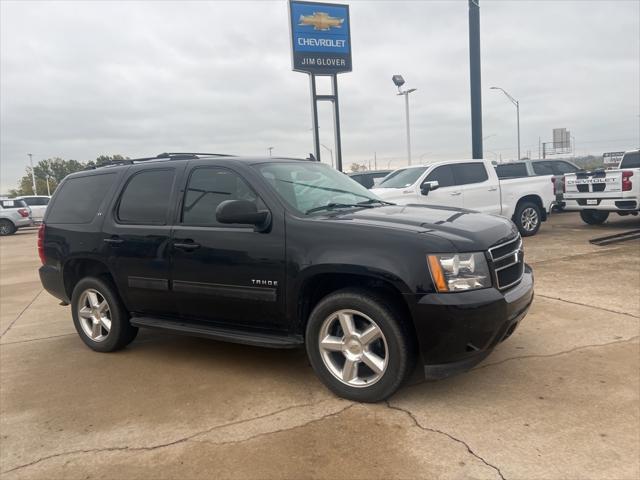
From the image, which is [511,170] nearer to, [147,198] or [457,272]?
[147,198]

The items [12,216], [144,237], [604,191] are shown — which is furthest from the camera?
[12,216]

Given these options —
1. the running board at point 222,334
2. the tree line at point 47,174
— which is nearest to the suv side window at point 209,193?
the running board at point 222,334

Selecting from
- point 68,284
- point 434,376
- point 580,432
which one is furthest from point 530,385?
point 68,284

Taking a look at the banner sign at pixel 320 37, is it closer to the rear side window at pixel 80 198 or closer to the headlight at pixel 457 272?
the rear side window at pixel 80 198

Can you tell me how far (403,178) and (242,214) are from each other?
8.03m

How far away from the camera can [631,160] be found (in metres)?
14.4

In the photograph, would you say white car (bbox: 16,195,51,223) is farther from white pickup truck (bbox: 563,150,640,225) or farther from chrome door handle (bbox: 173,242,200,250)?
chrome door handle (bbox: 173,242,200,250)

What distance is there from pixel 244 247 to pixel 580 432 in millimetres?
2515

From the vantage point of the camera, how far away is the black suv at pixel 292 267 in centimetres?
323

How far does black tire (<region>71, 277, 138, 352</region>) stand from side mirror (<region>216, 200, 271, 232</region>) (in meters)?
1.76

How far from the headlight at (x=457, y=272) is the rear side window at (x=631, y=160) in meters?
13.6

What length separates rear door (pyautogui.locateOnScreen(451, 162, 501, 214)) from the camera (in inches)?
432

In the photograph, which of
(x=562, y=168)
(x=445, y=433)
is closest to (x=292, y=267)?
(x=445, y=433)

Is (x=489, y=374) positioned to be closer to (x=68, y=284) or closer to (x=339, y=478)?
(x=339, y=478)
